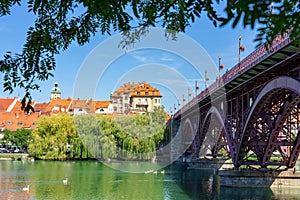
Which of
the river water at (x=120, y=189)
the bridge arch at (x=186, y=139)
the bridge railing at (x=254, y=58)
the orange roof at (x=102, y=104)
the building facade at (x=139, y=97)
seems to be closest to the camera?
the bridge railing at (x=254, y=58)

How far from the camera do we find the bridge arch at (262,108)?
1986 cm

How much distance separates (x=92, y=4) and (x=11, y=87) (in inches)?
74.4

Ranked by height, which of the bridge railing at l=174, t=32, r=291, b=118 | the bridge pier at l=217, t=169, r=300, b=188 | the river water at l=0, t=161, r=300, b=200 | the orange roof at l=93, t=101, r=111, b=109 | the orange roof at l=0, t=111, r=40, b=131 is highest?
the orange roof at l=93, t=101, r=111, b=109

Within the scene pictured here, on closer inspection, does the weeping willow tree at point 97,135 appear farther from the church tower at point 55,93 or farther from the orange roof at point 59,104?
the church tower at point 55,93

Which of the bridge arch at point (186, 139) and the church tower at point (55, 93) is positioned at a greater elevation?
the church tower at point (55, 93)

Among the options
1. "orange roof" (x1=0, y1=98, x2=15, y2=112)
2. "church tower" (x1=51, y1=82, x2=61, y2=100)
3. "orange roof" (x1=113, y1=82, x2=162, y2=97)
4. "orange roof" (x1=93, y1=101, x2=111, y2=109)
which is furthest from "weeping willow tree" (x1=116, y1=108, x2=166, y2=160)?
"church tower" (x1=51, y1=82, x2=61, y2=100)

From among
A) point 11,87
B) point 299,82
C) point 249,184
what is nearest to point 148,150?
point 249,184

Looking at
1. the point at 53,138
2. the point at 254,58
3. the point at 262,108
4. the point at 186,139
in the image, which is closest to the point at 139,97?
the point at 186,139

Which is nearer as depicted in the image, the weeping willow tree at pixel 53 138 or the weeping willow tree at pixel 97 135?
the weeping willow tree at pixel 97 135

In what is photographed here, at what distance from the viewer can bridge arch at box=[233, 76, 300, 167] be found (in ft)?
65.2

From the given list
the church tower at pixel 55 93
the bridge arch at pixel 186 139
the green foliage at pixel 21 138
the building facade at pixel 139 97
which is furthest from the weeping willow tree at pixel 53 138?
the church tower at pixel 55 93

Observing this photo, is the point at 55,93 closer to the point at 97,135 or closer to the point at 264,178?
the point at 97,135

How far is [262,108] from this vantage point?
2473cm

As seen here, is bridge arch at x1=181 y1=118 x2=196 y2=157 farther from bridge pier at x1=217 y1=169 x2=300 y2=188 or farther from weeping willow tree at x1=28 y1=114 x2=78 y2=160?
bridge pier at x1=217 y1=169 x2=300 y2=188
